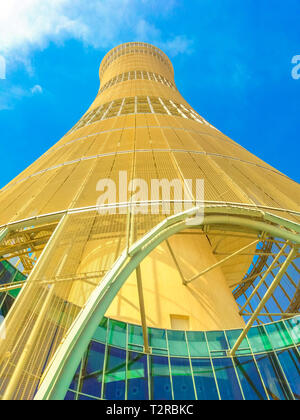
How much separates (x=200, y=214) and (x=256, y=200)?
215 cm

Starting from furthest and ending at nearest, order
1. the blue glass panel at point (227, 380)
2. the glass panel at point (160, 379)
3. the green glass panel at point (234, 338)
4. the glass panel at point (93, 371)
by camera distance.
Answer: the green glass panel at point (234, 338)
the blue glass panel at point (227, 380)
the glass panel at point (160, 379)
the glass panel at point (93, 371)

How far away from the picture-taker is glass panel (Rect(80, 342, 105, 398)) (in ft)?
27.5

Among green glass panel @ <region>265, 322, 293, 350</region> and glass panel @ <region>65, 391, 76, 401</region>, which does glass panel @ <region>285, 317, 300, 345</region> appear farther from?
glass panel @ <region>65, 391, 76, 401</region>

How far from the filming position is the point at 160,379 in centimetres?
917

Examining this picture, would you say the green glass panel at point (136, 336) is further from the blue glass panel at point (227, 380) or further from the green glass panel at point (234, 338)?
the green glass panel at point (234, 338)

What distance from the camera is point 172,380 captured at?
9211 mm

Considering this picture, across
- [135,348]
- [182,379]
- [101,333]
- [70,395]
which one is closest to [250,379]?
[182,379]

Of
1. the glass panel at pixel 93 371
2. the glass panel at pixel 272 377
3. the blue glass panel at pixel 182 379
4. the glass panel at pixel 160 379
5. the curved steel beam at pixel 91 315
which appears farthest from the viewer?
the glass panel at pixel 272 377

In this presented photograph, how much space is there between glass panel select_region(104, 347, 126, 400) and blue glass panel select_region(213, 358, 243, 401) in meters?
3.22

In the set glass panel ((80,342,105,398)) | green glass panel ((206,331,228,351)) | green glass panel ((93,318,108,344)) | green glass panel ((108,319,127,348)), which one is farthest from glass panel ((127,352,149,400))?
green glass panel ((206,331,228,351))

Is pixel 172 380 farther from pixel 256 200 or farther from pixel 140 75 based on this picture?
pixel 140 75

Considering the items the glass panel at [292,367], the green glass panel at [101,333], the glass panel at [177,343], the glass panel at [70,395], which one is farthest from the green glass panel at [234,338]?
the glass panel at [70,395]

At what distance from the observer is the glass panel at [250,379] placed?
9508mm

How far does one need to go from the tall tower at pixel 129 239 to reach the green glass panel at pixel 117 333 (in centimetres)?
6
